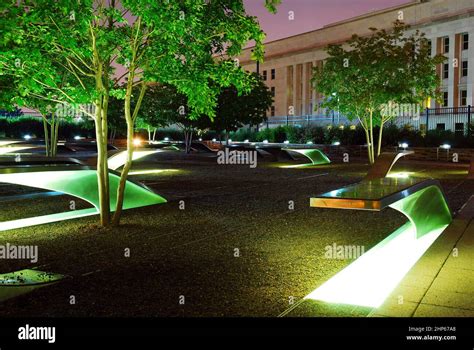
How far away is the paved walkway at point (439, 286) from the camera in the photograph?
17.1 ft

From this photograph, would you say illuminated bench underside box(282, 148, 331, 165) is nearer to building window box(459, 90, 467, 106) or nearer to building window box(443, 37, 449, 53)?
building window box(459, 90, 467, 106)

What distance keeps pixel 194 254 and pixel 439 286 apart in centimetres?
346

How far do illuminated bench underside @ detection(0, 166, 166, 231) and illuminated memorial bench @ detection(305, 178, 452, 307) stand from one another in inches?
217

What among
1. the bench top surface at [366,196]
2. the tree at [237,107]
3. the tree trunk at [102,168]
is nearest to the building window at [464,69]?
the tree at [237,107]

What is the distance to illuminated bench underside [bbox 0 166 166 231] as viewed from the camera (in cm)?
1006

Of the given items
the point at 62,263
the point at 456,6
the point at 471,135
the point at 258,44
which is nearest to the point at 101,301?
the point at 62,263

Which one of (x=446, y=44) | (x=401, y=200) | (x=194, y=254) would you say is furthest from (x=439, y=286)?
(x=446, y=44)

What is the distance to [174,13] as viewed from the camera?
9.32m

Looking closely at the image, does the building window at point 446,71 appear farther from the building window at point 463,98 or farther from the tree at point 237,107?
the tree at point 237,107

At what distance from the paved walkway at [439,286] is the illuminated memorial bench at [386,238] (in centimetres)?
24

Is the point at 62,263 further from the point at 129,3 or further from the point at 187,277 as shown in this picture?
the point at 129,3

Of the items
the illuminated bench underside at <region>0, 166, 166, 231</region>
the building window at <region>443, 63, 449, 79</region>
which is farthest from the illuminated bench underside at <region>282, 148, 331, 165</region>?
the building window at <region>443, 63, 449, 79</region>

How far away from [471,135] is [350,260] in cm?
2989

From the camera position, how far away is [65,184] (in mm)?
11008
